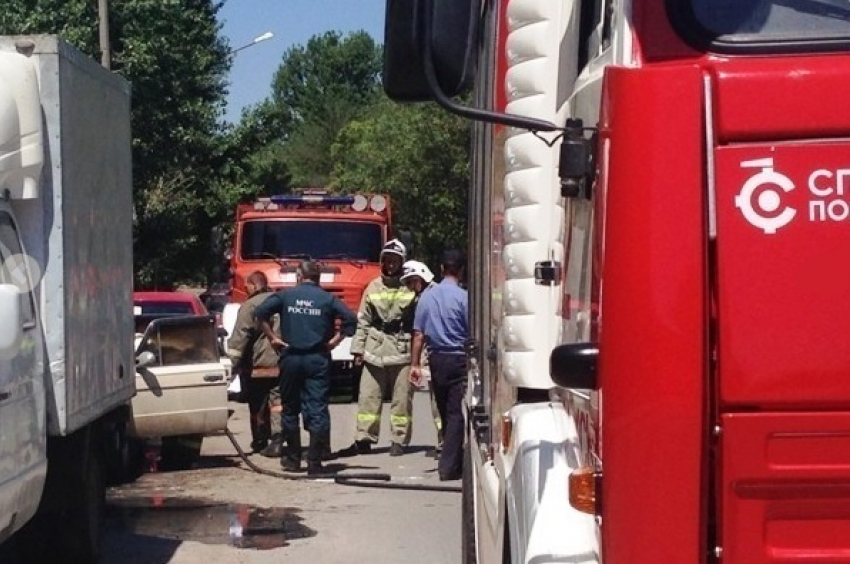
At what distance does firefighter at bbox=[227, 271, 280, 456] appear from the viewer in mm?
15445

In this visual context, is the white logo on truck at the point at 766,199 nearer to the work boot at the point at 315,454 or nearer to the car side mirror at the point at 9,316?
the car side mirror at the point at 9,316

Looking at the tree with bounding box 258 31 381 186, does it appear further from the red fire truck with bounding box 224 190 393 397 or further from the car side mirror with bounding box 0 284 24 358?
the car side mirror with bounding box 0 284 24 358

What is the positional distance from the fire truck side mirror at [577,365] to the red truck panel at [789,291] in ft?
0.88

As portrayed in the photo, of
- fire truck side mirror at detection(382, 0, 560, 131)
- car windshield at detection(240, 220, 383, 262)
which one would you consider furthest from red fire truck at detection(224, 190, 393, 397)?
fire truck side mirror at detection(382, 0, 560, 131)

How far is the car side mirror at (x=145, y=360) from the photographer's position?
42.4ft

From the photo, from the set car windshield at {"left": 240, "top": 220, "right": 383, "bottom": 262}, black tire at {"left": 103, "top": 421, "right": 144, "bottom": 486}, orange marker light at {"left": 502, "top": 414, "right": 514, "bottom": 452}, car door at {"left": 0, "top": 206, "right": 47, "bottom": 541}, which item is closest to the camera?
orange marker light at {"left": 502, "top": 414, "right": 514, "bottom": 452}

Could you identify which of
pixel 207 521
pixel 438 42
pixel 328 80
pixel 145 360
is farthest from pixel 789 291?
pixel 328 80

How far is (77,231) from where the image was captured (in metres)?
8.98

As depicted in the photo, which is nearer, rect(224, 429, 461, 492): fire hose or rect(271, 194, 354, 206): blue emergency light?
rect(224, 429, 461, 492): fire hose

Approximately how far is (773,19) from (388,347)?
1192 cm

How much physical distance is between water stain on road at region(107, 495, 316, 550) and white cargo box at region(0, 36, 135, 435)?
1.10m

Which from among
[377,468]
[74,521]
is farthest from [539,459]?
[377,468]

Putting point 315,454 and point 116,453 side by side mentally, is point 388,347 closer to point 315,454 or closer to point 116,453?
point 315,454

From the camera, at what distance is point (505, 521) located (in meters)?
4.45
